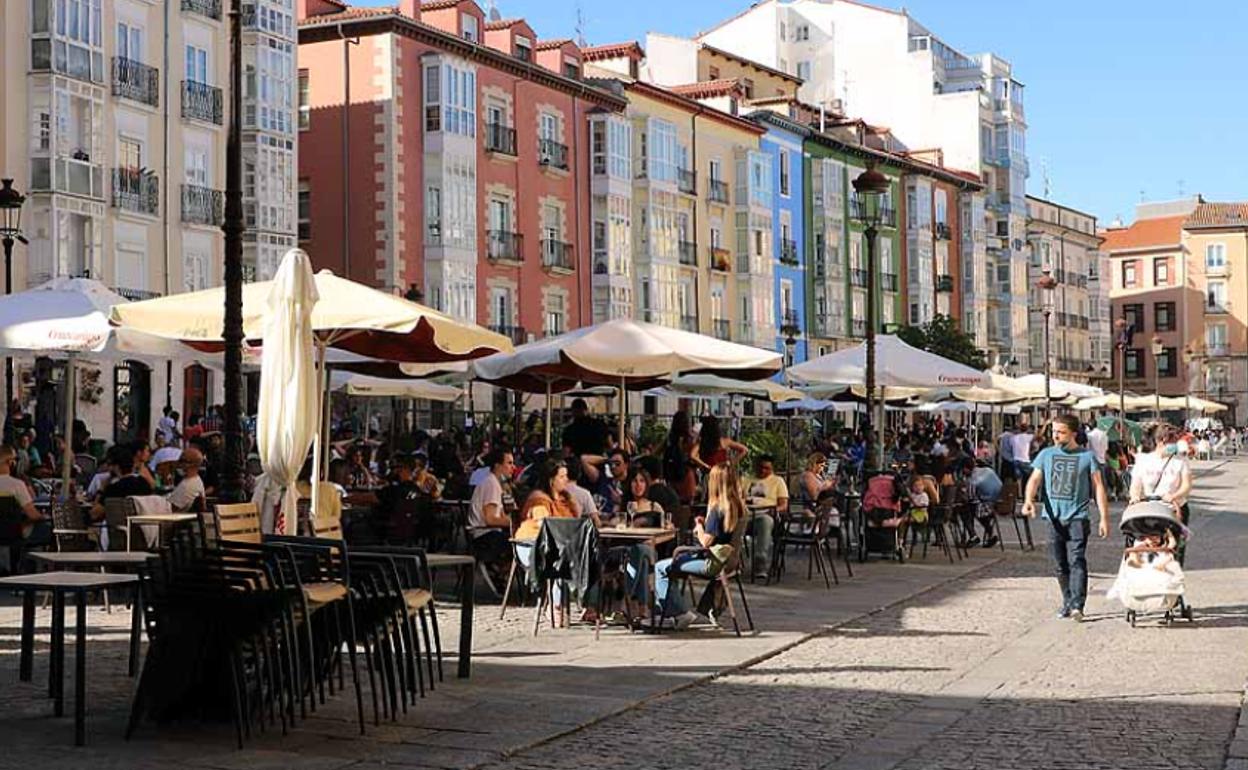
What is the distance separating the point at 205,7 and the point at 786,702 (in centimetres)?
3403

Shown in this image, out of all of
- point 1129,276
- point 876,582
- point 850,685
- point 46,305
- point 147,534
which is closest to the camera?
point 850,685

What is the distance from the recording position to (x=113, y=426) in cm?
3625

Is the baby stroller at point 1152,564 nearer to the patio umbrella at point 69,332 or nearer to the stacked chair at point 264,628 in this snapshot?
the stacked chair at point 264,628

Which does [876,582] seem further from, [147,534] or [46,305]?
[46,305]

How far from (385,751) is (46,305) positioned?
8.39 metres

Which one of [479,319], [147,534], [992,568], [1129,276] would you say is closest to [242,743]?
[147,534]

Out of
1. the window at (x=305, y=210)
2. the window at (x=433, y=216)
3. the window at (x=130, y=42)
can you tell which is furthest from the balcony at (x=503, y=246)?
the window at (x=130, y=42)

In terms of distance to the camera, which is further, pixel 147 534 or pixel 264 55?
pixel 264 55

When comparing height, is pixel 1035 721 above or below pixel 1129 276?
below

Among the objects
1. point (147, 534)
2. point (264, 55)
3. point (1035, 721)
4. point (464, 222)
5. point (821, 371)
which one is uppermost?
point (264, 55)

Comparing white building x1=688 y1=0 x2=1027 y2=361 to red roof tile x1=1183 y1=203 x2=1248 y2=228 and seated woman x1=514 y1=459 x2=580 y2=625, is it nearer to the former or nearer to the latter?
red roof tile x1=1183 y1=203 x2=1248 y2=228

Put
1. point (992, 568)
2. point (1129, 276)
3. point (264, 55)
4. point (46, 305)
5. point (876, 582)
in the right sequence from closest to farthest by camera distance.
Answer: point (46, 305)
point (876, 582)
point (992, 568)
point (264, 55)
point (1129, 276)

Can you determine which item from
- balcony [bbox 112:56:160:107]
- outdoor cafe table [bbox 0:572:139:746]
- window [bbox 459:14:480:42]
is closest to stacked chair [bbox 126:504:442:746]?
outdoor cafe table [bbox 0:572:139:746]

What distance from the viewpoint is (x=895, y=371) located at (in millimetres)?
22844
